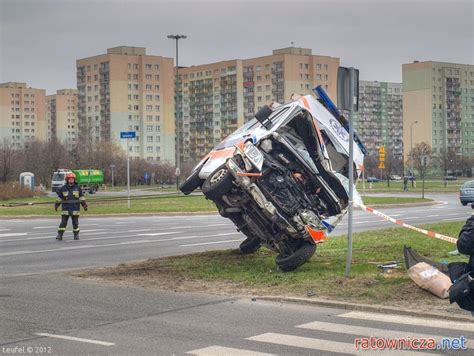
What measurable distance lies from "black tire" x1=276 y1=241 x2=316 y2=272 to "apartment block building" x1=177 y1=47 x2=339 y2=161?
9405cm

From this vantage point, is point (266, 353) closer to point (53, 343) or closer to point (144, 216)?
point (53, 343)

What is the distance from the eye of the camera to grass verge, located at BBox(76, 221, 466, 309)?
876cm

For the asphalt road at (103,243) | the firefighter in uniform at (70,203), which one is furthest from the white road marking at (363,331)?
the firefighter in uniform at (70,203)

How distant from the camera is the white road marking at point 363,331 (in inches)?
266

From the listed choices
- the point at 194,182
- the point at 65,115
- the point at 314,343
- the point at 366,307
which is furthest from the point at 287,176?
the point at 65,115

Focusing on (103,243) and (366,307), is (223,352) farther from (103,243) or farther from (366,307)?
(103,243)

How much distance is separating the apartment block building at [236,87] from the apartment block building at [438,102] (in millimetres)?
23158

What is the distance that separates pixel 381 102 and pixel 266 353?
488ft

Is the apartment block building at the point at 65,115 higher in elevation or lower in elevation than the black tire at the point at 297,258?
higher

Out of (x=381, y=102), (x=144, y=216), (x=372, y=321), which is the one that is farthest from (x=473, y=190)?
(x=381, y=102)

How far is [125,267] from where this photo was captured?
11914 mm

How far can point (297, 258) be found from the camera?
34.0 ft

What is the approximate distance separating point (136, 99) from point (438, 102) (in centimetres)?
5970

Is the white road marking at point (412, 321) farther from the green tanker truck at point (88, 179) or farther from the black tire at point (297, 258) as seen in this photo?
the green tanker truck at point (88, 179)
